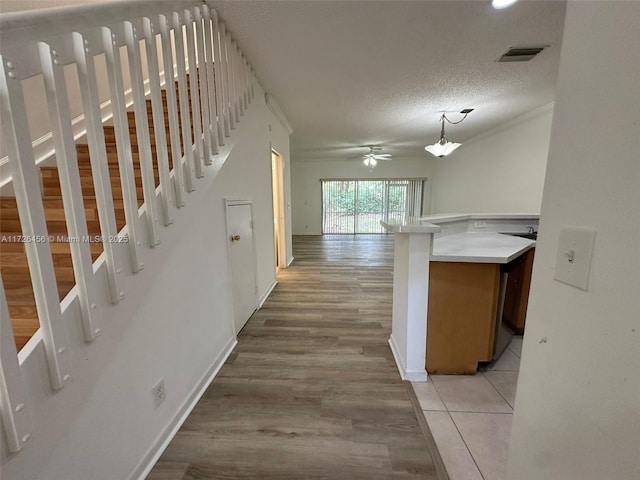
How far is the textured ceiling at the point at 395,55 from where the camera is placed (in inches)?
70.2

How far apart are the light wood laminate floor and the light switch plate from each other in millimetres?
1231

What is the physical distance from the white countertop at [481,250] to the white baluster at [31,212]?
1.81m

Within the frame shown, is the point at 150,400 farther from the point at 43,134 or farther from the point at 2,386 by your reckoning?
the point at 43,134

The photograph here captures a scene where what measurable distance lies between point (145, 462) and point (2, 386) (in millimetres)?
968

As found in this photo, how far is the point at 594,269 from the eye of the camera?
0.51m

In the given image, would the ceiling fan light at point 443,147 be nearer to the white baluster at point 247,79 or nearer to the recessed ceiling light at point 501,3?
the recessed ceiling light at point 501,3

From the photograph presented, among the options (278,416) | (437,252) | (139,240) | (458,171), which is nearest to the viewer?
(139,240)

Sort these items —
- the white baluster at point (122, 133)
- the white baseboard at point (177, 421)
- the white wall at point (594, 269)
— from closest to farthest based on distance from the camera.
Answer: the white wall at point (594, 269) → the white baluster at point (122, 133) → the white baseboard at point (177, 421)

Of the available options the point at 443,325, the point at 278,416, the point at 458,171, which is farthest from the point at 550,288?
the point at 458,171

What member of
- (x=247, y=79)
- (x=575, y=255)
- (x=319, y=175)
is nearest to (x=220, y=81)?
(x=247, y=79)

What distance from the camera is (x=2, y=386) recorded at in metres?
0.61

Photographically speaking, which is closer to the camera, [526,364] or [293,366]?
[526,364]

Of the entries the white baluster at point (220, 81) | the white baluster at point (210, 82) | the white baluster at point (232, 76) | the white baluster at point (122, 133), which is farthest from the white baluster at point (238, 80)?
the white baluster at point (122, 133)

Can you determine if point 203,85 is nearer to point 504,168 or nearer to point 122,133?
point 122,133
